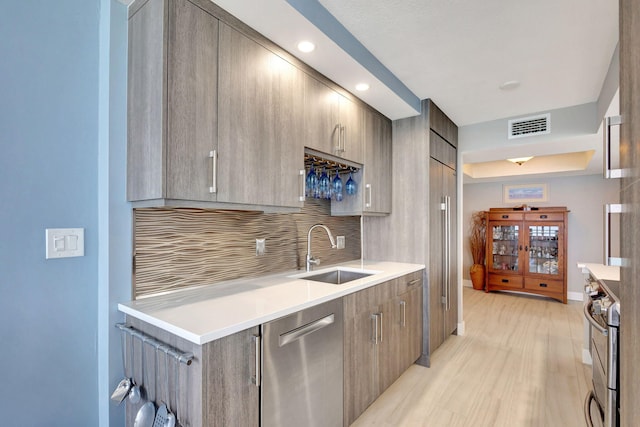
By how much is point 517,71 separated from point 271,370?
2.69 meters

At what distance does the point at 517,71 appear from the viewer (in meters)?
2.40

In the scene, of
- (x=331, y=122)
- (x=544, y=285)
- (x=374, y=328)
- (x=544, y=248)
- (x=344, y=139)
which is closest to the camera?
(x=374, y=328)

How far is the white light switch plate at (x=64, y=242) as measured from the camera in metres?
1.28

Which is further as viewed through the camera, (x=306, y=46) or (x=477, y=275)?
(x=477, y=275)

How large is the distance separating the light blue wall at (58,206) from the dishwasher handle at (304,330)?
756mm

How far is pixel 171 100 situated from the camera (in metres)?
1.32

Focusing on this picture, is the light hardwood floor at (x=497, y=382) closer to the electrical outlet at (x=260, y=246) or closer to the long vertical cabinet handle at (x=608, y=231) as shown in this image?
the electrical outlet at (x=260, y=246)

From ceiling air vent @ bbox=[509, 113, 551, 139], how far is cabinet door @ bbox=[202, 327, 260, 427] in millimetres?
3363

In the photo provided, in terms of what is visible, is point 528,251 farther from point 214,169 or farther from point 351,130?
point 214,169

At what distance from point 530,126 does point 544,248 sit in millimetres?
2970

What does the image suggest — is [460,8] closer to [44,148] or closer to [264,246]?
[264,246]

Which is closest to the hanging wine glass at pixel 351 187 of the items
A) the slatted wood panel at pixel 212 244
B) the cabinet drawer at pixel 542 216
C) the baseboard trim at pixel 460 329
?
the slatted wood panel at pixel 212 244

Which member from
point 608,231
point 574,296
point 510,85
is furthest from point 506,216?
point 608,231

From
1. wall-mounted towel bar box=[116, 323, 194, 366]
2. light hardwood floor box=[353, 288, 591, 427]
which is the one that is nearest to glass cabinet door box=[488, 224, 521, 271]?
light hardwood floor box=[353, 288, 591, 427]
